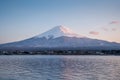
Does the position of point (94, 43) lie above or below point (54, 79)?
above

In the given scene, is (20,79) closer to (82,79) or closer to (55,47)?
(82,79)

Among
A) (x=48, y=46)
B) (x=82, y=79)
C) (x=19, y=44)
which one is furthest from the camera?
(x=19, y=44)

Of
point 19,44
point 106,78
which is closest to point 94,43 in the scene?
point 19,44

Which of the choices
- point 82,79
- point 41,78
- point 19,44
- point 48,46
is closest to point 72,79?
point 82,79

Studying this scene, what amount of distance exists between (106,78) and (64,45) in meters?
54.1

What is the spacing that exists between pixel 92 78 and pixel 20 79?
91.5 inches

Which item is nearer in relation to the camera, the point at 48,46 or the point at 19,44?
the point at 48,46

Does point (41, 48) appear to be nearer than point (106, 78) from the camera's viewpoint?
No

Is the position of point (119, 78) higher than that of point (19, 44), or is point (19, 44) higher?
point (19, 44)

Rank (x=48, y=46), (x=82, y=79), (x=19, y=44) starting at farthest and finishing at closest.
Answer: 1. (x=19, y=44)
2. (x=48, y=46)
3. (x=82, y=79)

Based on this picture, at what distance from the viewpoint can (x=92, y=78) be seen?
10.5m

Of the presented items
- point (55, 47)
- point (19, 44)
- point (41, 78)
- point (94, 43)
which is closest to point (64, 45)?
point (55, 47)

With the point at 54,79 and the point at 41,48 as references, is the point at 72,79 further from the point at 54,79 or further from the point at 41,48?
the point at 41,48

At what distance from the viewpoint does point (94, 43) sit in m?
63.2
